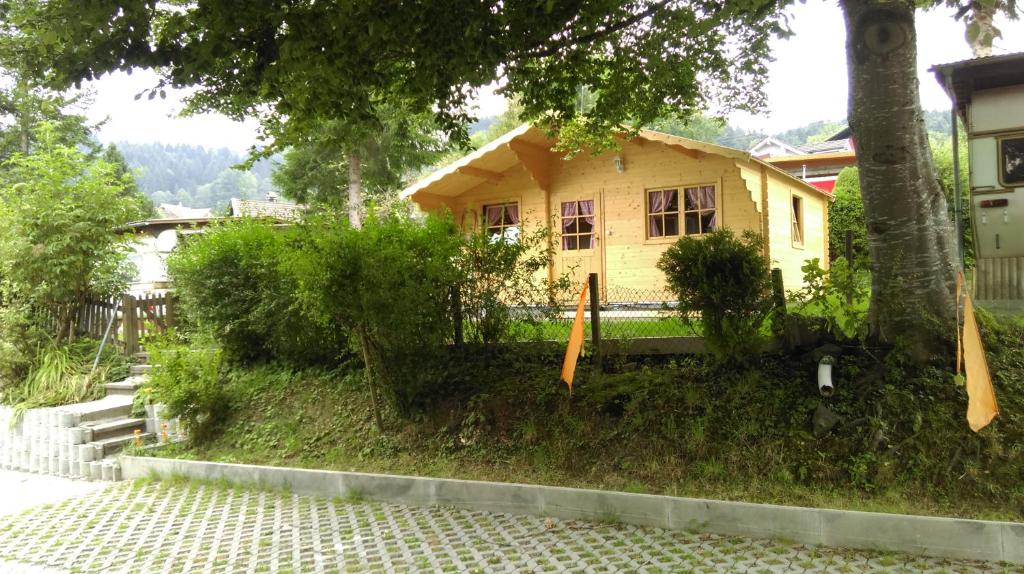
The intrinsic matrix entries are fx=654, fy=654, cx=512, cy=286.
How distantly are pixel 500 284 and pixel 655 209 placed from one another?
7.61m

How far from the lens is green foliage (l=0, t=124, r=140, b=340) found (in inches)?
411

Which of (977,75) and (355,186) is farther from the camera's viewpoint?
(355,186)

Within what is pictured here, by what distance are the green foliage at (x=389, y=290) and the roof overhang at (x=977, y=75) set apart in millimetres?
5952

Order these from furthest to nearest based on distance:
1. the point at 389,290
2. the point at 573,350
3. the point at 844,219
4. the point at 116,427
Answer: the point at 844,219, the point at 116,427, the point at 389,290, the point at 573,350

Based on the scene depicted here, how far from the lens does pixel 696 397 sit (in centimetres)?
631

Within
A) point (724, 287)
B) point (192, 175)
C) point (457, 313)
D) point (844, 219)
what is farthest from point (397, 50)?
point (192, 175)

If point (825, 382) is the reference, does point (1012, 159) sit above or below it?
above

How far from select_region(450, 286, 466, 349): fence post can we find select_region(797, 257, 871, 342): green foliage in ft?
11.7

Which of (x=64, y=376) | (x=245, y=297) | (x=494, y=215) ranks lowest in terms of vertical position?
(x=64, y=376)

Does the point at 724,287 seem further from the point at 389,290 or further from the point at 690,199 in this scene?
the point at 690,199

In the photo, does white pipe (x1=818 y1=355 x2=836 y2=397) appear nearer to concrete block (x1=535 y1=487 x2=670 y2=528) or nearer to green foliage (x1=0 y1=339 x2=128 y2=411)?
concrete block (x1=535 y1=487 x2=670 y2=528)

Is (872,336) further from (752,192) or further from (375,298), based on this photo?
(752,192)

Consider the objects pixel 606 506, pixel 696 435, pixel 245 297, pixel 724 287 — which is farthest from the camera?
pixel 245 297

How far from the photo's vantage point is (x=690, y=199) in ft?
45.0
